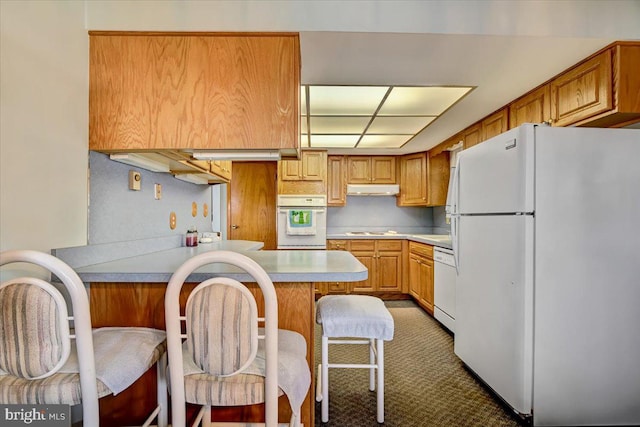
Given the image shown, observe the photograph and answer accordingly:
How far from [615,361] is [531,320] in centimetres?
49

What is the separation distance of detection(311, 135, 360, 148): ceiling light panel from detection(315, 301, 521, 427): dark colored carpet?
224 centimetres

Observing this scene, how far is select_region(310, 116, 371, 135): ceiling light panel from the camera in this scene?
3.11 metres

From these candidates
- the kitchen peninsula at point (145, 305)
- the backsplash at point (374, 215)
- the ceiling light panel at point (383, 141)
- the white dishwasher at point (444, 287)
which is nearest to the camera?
the kitchen peninsula at point (145, 305)

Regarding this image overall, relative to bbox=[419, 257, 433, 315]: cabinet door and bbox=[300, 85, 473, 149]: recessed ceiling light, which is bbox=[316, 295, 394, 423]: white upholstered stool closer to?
bbox=[300, 85, 473, 149]: recessed ceiling light

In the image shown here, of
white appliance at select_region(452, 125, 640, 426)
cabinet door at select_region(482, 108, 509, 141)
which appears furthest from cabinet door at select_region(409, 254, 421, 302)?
white appliance at select_region(452, 125, 640, 426)

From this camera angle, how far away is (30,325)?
0.87 meters

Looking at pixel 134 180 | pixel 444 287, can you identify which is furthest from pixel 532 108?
pixel 134 180

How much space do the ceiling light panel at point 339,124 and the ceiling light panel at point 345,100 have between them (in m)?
0.11

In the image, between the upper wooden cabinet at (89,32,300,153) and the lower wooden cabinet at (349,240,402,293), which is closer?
the upper wooden cabinet at (89,32,300,153)

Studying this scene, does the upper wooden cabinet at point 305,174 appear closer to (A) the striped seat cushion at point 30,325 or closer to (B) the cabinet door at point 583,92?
(B) the cabinet door at point 583,92

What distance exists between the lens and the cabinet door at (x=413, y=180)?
178 inches

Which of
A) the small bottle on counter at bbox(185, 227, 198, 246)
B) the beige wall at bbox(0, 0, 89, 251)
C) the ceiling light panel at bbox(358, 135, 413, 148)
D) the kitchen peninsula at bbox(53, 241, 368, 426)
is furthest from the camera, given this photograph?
the ceiling light panel at bbox(358, 135, 413, 148)

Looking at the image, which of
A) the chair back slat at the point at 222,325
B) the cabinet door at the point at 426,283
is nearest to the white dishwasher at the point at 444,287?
the cabinet door at the point at 426,283

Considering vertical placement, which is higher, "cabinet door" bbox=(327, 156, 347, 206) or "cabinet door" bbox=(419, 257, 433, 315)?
"cabinet door" bbox=(327, 156, 347, 206)
